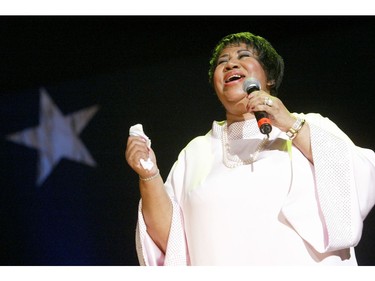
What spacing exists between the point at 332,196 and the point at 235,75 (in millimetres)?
506

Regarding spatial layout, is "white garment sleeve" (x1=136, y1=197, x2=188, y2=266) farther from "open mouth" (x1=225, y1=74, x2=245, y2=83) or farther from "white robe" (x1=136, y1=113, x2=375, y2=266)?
"open mouth" (x1=225, y1=74, x2=245, y2=83)

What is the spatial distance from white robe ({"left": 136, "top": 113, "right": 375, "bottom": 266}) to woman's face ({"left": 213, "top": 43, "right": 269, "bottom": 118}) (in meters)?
0.18

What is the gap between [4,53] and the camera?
3.38 m

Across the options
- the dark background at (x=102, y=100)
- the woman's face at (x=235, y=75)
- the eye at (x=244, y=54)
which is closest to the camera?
the woman's face at (x=235, y=75)

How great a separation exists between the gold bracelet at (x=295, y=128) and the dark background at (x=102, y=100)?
1.12 metres

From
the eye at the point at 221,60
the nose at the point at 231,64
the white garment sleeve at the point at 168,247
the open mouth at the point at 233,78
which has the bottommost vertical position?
the white garment sleeve at the point at 168,247

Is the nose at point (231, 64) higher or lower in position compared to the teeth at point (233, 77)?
higher

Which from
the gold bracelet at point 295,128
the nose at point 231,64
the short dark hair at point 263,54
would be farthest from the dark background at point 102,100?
the gold bracelet at point 295,128

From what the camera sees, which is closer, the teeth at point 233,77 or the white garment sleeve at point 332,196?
the white garment sleeve at point 332,196

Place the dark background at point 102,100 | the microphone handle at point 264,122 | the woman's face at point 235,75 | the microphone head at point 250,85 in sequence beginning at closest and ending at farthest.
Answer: the microphone handle at point 264,122 → the microphone head at point 250,85 → the woman's face at point 235,75 → the dark background at point 102,100

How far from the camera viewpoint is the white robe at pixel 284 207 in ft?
5.78

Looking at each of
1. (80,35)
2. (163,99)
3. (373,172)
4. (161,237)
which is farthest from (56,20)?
(373,172)

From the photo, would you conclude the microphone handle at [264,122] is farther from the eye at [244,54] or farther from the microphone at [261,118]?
the eye at [244,54]

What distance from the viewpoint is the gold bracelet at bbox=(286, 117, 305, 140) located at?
1813 mm
